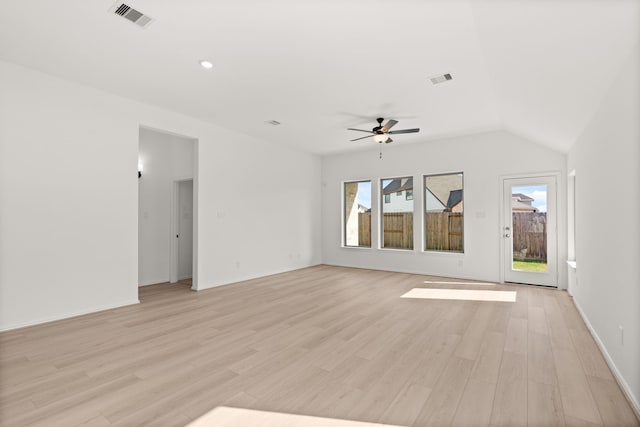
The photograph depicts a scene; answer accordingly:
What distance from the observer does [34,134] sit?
380cm

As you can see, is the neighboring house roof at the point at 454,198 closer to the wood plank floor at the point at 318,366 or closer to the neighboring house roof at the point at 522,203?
the neighboring house roof at the point at 522,203

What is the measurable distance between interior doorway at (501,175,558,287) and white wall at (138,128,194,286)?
6.41 m

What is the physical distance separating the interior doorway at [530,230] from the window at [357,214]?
3.15 meters

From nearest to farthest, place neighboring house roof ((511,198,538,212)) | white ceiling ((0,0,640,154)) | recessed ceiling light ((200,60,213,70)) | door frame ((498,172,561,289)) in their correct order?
white ceiling ((0,0,640,154)) → recessed ceiling light ((200,60,213,70)) → door frame ((498,172,561,289)) → neighboring house roof ((511,198,538,212))

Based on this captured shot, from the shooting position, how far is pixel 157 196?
20.8 ft

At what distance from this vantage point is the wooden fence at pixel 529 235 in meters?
5.80

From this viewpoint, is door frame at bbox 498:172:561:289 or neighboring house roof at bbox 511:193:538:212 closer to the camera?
door frame at bbox 498:172:561:289

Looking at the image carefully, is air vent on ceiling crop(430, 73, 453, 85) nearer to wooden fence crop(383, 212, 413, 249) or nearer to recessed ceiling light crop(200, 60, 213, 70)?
recessed ceiling light crop(200, 60, 213, 70)

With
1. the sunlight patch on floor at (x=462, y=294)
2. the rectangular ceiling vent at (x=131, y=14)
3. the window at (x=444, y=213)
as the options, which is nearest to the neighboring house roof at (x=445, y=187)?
the window at (x=444, y=213)

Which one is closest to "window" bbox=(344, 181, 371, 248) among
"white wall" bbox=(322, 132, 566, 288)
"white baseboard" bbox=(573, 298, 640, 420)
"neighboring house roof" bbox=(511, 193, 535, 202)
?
"white wall" bbox=(322, 132, 566, 288)

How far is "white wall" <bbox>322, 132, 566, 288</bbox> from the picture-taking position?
5.87m

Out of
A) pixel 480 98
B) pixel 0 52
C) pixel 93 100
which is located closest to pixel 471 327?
pixel 480 98

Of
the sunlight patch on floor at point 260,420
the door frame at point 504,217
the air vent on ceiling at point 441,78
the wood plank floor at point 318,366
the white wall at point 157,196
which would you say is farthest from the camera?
the white wall at point 157,196

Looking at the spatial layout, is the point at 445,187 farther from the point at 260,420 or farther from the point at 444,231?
the point at 260,420
